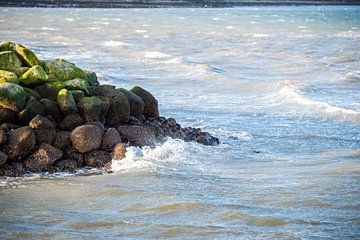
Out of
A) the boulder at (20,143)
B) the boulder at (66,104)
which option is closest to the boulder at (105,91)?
the boulder at (66,104)

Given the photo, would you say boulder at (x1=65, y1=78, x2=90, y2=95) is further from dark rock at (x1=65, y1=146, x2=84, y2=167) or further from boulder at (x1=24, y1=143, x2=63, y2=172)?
boulder at (x1=24, y1=143, x2=63, y2=172)

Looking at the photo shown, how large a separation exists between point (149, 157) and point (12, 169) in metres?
2.82

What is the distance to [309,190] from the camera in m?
12.4

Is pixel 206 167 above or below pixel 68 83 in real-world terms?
below

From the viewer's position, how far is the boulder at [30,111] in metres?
13.9

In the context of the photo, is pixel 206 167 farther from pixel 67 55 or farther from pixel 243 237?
pixel 67 55

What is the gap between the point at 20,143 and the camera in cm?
1319

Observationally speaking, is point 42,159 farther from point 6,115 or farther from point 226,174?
point 226,174

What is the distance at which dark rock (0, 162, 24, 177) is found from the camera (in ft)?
42.5

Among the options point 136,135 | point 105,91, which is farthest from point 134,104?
point 136,135

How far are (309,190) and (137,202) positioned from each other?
309 cm

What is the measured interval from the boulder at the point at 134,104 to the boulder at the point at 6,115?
Answer: 8.92 ft

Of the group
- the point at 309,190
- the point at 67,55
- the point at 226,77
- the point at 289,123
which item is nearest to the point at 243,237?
the point at 309,190

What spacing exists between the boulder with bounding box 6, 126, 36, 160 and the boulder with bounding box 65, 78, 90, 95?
76.9 inches
